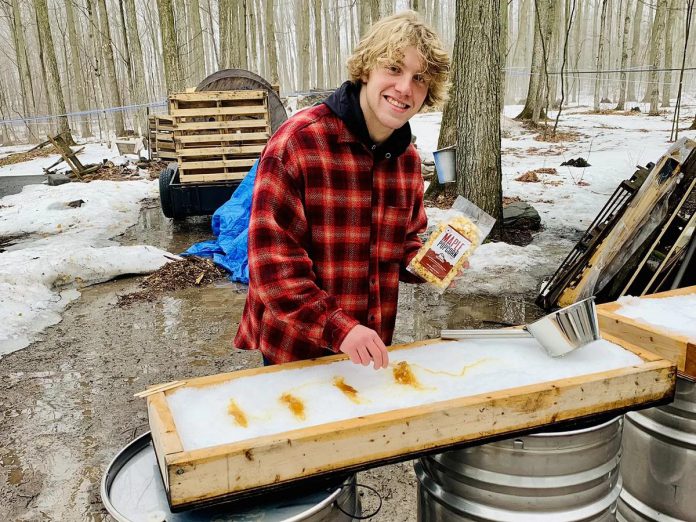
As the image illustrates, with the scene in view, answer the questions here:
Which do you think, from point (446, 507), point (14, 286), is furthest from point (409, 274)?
point (14, 286)

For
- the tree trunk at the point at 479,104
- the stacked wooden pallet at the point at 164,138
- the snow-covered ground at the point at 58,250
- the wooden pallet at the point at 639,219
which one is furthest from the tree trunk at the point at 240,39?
the wooden pallet at the point at 639,219

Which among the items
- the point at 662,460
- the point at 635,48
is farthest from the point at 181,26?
the point at 662,460

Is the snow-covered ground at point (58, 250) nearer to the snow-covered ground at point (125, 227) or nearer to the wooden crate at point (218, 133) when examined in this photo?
the snow-covered ground at point (125, 227)

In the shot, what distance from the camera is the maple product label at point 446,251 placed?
6.52 feet

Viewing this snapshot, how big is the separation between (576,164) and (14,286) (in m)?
10.3

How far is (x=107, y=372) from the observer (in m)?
4.16

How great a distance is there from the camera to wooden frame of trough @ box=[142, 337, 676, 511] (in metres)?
1.26

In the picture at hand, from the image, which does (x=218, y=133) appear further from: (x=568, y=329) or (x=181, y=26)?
(x=181, y=26)

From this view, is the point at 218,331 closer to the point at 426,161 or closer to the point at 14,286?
the point at 14,286

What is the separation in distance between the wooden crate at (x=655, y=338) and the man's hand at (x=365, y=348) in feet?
3.01

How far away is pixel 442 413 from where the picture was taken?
1.43 metres

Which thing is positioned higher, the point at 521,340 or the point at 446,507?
the point at 521,340

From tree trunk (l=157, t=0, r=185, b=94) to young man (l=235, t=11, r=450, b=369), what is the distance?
38.0 ft

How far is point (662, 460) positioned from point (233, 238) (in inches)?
215
